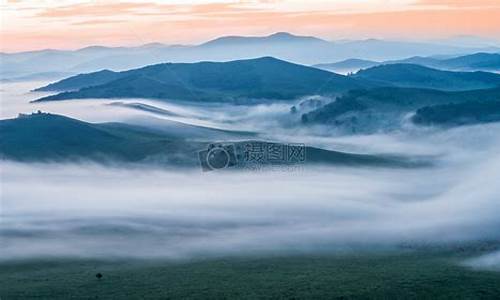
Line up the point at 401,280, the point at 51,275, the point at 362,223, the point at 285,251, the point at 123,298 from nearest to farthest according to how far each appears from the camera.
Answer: the point at 123,298 → the point at 401,280 → the point at 51,275 → the point at 285,251 → the point at 362,223

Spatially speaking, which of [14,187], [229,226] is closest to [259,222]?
[229,226]

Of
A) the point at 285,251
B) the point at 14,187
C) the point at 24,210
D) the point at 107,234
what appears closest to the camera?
the point at 285,251

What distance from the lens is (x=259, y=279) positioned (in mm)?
91312

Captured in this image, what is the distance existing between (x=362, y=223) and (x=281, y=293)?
2404 inches

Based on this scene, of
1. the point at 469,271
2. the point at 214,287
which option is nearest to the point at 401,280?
the point at 469,271

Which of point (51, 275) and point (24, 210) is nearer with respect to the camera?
point (51, 275)

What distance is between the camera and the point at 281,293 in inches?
3314

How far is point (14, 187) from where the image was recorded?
638ft

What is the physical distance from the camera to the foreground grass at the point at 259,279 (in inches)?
3314

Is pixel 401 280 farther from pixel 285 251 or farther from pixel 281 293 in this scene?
pixel 285 251

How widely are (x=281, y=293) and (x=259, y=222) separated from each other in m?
58.6

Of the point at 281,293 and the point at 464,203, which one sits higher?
the point at 464,203

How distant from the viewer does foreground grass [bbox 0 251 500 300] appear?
84.2 metres

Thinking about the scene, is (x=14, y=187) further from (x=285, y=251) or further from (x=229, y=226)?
(x=285, y=251)
